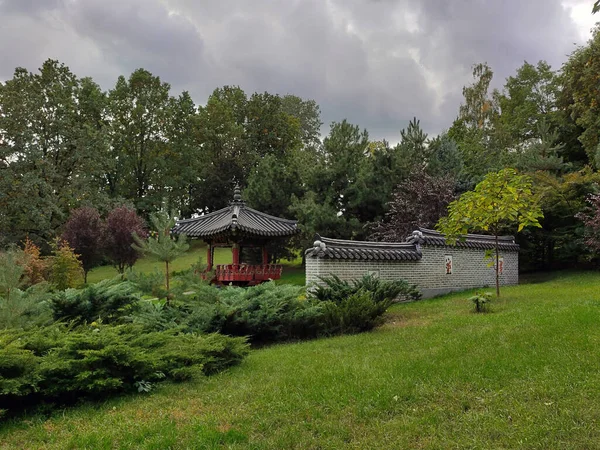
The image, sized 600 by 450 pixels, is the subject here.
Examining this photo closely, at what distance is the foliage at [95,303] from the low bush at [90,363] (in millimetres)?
1681

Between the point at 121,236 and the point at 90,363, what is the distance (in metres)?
20.6

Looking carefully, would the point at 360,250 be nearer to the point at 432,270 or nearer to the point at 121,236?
the point at 432,270

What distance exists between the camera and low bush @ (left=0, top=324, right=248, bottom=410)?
474 cm

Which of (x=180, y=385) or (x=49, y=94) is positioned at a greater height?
(x=49, y=94)

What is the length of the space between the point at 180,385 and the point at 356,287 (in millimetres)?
5064

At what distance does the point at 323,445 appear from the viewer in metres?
3.69

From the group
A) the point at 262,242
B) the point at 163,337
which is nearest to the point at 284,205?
the point at 262,242

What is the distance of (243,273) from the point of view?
55.9 ft

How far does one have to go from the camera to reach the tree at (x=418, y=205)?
1800 cm

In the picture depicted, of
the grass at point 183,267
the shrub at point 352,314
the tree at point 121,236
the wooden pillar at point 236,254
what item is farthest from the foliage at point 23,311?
the tree at point 121,236

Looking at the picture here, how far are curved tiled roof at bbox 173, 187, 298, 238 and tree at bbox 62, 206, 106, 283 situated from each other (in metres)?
7.08

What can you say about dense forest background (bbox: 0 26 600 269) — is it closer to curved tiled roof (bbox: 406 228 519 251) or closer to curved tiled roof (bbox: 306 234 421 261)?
curved tiled roof (bbox: 406 228 519 251)

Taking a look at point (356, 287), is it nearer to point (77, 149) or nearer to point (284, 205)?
point (284, 205)

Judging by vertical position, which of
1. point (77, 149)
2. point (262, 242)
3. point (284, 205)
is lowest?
point (262, 242)
